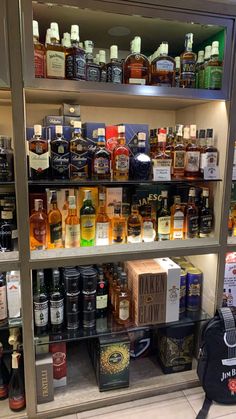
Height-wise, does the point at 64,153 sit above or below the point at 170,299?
above

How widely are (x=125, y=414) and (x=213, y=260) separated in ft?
3.01

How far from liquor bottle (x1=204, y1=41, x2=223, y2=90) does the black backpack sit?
119cm

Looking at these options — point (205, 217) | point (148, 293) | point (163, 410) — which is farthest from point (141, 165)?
point (163, 410)

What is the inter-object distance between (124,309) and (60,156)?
2.90 ft

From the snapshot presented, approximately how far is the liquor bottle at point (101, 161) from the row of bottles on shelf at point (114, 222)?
0.36 feet

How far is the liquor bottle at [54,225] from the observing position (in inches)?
60.9

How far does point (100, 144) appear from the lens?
153 centimetres

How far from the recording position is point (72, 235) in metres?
1.55

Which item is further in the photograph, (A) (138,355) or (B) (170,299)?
(A) (138,355)

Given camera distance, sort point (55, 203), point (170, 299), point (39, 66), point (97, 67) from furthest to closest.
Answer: point (170, 299) → point (55, 203) → point (97, 67) → point (39, 66)

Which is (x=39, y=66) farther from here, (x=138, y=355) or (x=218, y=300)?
(x=138, y=355)

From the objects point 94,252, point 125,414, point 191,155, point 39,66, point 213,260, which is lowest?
point 125,414

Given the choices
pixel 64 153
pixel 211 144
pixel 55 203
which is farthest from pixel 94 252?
pixel 211 144

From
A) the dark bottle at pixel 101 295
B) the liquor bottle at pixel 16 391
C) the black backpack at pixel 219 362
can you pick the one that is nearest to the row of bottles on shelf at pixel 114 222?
the dark bottle at pixel 101 295
